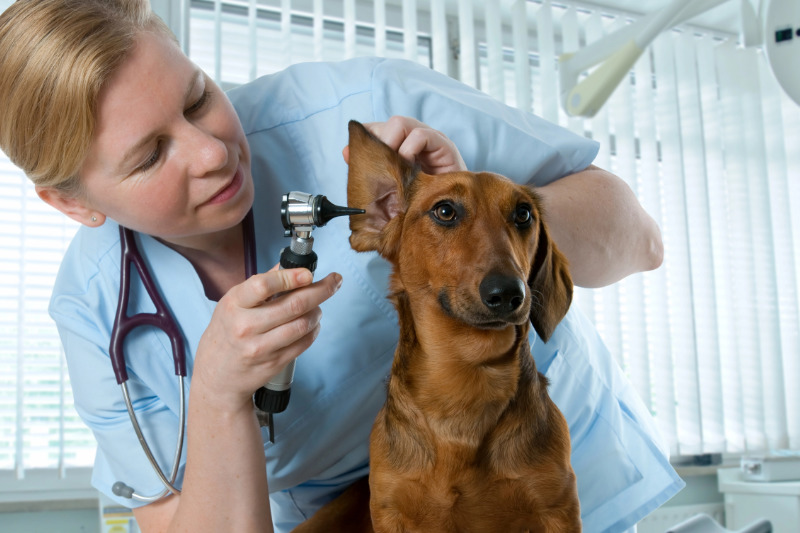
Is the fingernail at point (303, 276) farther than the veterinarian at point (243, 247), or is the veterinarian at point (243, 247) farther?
the veterinarian at point (243, 247)

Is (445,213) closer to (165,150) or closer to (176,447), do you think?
(165,150)

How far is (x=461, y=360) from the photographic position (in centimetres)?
86

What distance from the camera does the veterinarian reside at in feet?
2.99

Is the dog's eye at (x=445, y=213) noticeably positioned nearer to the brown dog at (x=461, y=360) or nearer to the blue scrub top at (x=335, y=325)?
the brown dog at (x=461, y=360)

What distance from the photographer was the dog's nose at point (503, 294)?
27.5 inches

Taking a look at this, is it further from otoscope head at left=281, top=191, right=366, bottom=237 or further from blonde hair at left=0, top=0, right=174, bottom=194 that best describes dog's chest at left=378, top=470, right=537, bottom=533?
blonde hair at left=0, top=0, right=174, bottom=194

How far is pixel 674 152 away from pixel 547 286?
2935 mm

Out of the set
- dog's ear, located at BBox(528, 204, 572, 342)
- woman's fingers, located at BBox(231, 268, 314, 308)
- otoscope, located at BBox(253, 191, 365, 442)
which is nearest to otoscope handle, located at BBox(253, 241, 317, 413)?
otoscope, located at BBox(253, 191, 365, 442)

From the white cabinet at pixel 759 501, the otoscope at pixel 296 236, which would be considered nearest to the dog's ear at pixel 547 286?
the otoscope at pixel 296 236

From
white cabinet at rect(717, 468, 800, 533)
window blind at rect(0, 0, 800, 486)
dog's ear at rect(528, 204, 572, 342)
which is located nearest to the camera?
dog's ear at rect(528, 204, 572, 342)

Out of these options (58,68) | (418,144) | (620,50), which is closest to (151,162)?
(58,68)

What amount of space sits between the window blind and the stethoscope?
188 cm

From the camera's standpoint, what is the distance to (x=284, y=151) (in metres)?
1.16

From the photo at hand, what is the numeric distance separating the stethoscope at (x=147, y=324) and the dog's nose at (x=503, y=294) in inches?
20.6
